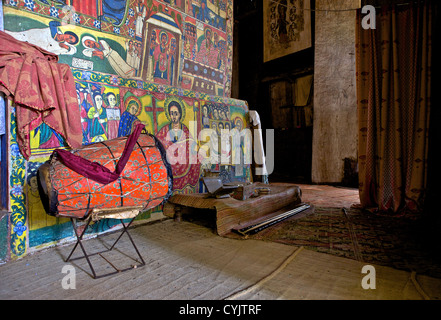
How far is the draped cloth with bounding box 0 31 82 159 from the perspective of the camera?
216cm

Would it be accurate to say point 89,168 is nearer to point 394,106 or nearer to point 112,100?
point 112,100

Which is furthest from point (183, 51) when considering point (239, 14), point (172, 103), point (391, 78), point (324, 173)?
point (239, 14)

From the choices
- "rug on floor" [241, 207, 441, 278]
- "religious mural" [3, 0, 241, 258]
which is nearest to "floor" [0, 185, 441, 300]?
"rug on floor" [241, 207, 441, 278]

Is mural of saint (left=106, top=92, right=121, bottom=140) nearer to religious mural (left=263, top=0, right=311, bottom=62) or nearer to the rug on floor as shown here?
the rug on floor

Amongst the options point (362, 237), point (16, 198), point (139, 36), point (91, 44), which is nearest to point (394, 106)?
point (362, 237)

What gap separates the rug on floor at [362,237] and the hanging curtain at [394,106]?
426 mm

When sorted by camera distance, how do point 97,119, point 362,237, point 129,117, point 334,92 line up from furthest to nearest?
point 334,92 → point 129,117 → point 97,119 → point 362,237

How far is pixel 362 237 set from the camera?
8.80 ft

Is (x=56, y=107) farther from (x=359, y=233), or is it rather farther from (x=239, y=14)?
(x=239, y=14)

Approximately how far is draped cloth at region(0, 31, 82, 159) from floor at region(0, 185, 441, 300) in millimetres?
1057

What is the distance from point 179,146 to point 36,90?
186 cm

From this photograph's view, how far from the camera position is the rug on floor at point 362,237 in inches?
82.9

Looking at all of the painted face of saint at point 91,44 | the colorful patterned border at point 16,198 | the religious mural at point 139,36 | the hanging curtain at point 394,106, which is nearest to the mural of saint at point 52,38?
the religious mural at point 139,36
